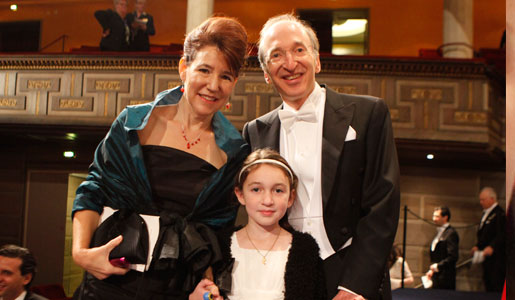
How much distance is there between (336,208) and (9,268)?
2.68m

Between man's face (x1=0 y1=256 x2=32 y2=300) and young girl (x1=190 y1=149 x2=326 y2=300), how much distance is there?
2271 mm

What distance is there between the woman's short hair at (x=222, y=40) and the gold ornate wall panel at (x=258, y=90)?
4689 mm

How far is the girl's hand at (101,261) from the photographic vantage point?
5.33 ft

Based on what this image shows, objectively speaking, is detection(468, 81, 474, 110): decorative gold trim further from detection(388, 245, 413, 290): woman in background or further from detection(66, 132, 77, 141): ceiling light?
detection(66, 132, 77, 141): ceiling light

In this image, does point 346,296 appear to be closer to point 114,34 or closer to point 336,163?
point 336,163

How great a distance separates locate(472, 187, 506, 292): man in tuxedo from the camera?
620 cm

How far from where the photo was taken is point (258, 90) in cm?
665

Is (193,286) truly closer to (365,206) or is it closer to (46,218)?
(365,206)

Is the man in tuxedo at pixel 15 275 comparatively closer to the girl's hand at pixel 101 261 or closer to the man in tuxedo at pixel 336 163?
the girl's hand at pixel 101 261

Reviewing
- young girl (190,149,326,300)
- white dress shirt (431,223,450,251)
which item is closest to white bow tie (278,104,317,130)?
young girl (190,149,326,300)

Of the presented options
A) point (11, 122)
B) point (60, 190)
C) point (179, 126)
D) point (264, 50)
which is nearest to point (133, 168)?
point (179, 126)

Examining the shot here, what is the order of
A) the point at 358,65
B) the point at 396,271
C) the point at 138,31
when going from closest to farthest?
1. the point at 396,271
2. the point at 358,65
3. the point at 138,31

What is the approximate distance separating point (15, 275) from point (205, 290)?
2321 millimetres

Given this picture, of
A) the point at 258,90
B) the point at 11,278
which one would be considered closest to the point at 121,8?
the point at 258,90
